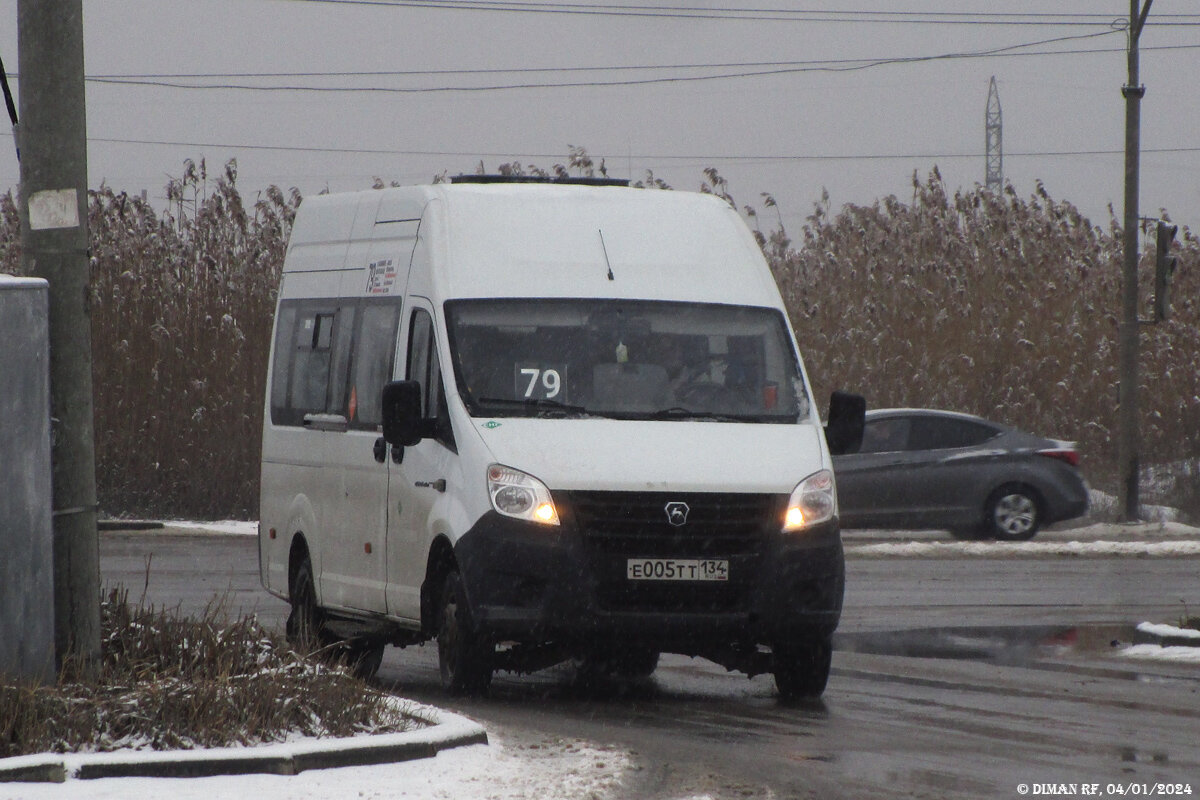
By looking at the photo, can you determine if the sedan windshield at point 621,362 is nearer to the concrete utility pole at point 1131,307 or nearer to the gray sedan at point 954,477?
the gray sedan at point 954,477

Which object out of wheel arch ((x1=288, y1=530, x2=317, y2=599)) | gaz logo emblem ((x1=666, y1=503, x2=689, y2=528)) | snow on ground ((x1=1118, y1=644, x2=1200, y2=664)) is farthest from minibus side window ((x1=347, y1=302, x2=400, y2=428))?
snow on ground ((x1=1118, y1=644, x2=1200, y2=664))

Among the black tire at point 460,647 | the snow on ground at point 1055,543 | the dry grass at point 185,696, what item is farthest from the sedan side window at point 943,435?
the dry grass at point 185,696

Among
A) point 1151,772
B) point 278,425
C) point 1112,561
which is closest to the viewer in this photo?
point 1151,772

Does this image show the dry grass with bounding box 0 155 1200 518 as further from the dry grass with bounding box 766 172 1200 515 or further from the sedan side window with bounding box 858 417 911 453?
the sedan side window with bounding box 858 417 911 453

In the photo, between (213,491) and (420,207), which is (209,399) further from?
(420,207)

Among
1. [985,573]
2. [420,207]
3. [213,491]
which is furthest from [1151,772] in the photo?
[213,491]

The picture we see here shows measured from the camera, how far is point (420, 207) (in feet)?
36.6

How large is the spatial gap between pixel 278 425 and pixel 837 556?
4.37m

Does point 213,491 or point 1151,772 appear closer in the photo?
point 1151,772

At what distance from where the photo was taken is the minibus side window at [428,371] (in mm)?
10227

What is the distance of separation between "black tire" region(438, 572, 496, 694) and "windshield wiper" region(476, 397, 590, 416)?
891 mm

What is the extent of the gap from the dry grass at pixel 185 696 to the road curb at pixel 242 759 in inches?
6.7

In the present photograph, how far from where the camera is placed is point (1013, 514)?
22.7m

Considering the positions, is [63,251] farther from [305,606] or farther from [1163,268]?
[1163,268]
